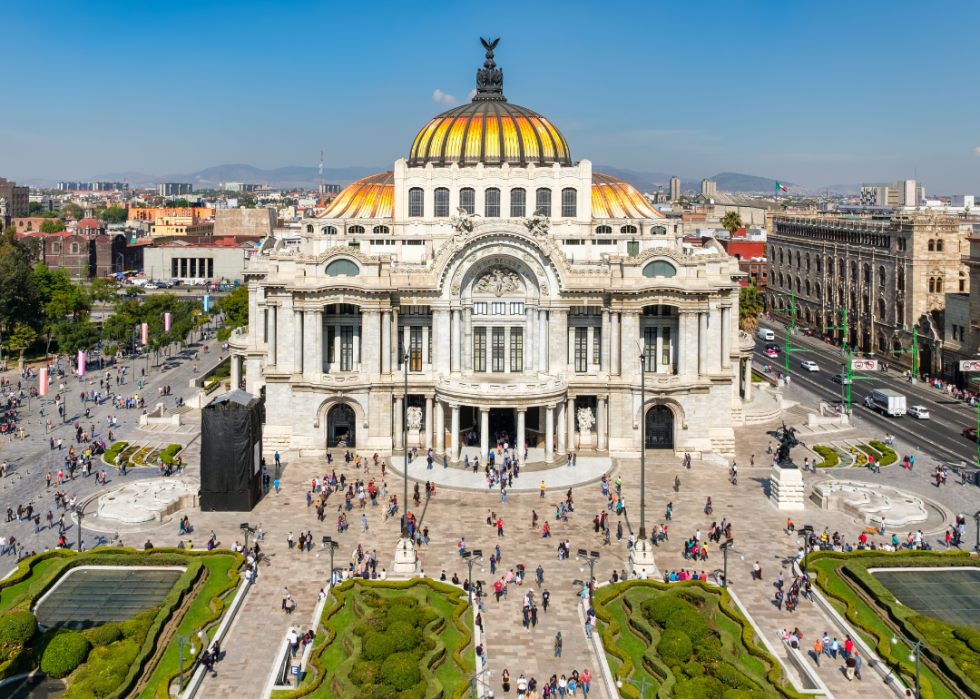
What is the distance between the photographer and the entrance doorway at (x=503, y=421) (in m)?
80.8

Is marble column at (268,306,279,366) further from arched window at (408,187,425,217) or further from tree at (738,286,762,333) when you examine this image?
tree at (738,286,762,333)

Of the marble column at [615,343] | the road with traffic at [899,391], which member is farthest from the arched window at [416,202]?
the road with traffic at [899,391]

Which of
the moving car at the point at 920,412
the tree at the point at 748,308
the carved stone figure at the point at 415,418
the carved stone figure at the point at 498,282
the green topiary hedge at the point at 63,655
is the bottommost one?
the green topiary hedge at the point at 63,655

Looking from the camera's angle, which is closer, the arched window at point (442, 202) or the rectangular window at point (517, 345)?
the rectangular window at point (517, 345)

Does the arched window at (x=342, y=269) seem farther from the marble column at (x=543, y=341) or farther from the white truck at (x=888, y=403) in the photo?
the white truck at (x=888, y=403)

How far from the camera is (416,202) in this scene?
293 ft

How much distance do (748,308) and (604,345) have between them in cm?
4985

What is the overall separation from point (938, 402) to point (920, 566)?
50615 millimetres

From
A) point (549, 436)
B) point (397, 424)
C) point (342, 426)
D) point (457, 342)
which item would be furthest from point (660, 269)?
point (342, 426)

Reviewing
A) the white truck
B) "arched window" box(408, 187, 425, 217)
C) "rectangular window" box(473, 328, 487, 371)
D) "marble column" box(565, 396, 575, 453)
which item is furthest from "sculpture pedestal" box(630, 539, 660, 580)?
the white truck

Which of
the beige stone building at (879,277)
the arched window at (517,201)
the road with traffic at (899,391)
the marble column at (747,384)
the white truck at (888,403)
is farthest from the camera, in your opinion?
the beige stone building at (879,277)

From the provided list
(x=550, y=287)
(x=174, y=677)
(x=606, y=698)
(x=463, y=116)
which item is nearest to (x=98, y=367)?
(x=463, y=116)

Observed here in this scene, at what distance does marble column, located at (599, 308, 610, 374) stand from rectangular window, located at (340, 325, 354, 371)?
20.8m

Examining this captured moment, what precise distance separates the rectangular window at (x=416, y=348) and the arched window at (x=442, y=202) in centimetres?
1385
